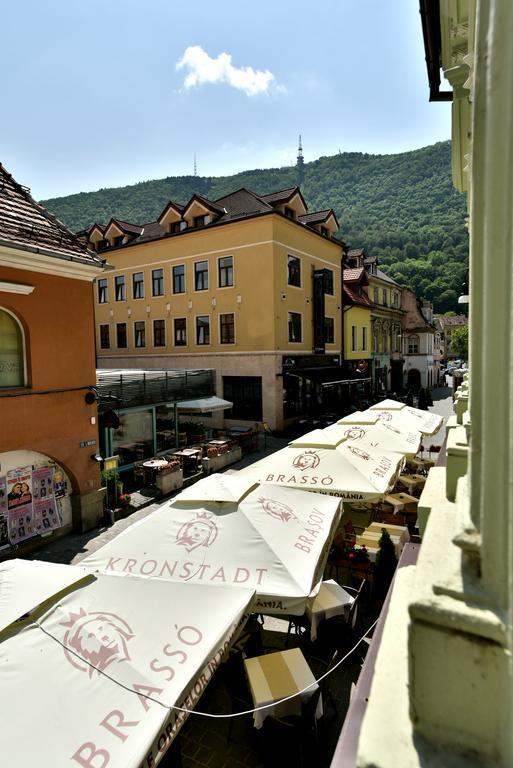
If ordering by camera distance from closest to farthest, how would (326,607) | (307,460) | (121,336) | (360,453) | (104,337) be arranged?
(326,607) → (307,460) → (360,453) → (121,336) → (104,337)

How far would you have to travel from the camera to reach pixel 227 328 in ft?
84.0

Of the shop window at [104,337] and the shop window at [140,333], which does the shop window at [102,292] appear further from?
the shop window at [140,333]

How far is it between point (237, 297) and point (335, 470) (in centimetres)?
1754

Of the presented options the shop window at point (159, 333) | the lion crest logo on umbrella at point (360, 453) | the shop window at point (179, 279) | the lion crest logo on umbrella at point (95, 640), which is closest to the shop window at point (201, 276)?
the shop window at point (179, 279)

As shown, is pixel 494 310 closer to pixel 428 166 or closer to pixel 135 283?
pixel 135 283

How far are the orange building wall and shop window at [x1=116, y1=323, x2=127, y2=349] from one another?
19229 mm

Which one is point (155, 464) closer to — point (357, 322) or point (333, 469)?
point (333, 469)

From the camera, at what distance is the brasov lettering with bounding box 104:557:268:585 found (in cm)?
548

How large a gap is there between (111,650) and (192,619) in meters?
0.83

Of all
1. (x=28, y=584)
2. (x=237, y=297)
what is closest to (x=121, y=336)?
(x=237, y=297)

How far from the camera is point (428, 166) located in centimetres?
11119

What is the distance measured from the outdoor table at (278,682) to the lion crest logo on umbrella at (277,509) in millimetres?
1853

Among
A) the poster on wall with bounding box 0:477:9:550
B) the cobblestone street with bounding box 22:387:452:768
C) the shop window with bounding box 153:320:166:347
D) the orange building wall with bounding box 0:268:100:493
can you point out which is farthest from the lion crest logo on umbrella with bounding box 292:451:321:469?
the shop window with bounding box 153:320:166:347

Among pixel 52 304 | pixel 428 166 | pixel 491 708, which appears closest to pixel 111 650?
pixel 491 708
